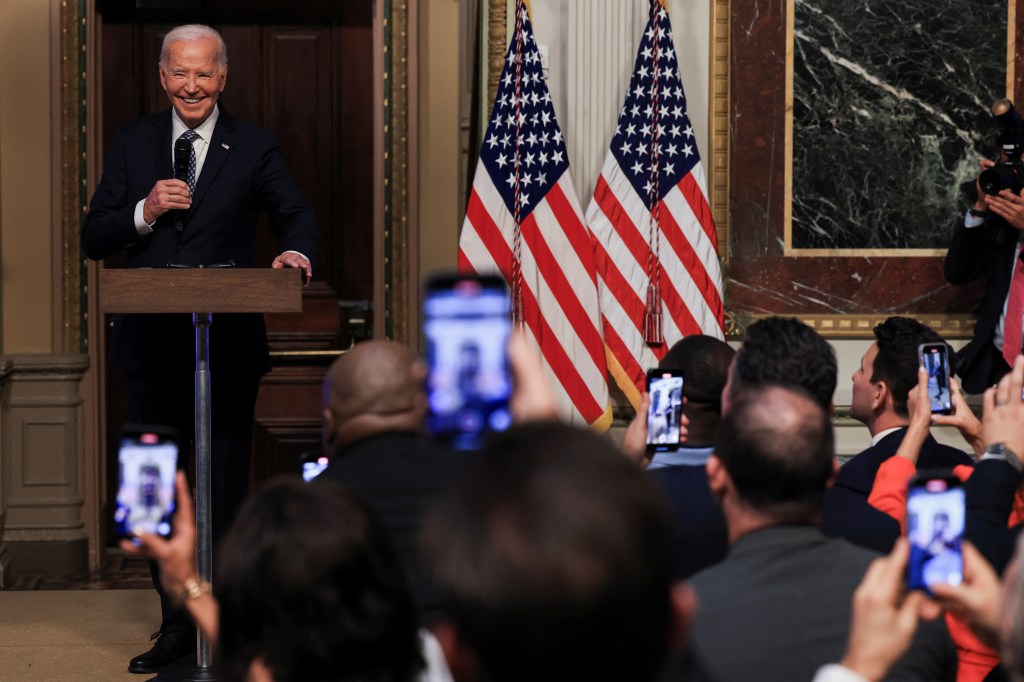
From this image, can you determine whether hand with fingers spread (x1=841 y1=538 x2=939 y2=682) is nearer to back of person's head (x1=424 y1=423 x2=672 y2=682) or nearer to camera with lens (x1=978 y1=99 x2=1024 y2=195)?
back of person's head (x1=424 y1=423 x2=672 y2=682)

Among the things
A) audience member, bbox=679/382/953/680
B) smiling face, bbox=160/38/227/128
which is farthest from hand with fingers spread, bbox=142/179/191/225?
audience member, bbox=679/382/953/680

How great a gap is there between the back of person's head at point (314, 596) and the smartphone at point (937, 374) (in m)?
1.85

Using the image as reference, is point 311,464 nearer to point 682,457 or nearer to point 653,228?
point 682,457

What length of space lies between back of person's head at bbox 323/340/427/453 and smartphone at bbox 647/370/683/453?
0.66 meters

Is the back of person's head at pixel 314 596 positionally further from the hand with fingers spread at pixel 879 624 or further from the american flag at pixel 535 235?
the american flag at pixel 535 235

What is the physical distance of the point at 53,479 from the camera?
5.87m

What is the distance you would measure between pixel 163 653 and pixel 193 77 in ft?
5.53

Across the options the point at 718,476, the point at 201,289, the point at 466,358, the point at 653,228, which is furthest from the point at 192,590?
the point at 653,228

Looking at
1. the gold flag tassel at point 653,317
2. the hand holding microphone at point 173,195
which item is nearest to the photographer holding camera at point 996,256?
the gold flag tassel at point 653,317

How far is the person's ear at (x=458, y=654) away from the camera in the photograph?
1.08 meters

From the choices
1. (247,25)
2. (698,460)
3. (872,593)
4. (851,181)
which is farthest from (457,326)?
(247,25)

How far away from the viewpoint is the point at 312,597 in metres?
1.47

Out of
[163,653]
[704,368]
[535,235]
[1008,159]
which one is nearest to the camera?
[704,368]

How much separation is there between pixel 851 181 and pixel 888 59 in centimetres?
50
